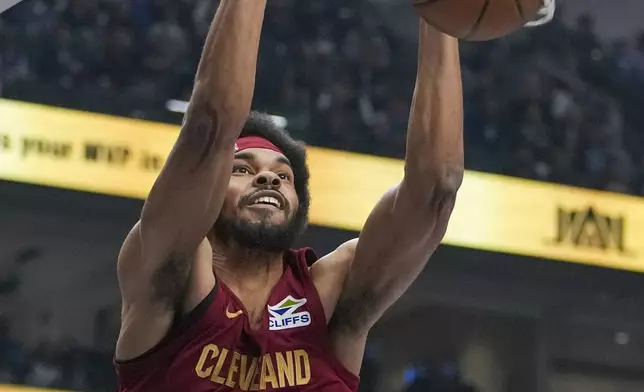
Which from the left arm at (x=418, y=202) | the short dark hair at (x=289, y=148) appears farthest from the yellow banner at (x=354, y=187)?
the left arm at (x=418, y=202)

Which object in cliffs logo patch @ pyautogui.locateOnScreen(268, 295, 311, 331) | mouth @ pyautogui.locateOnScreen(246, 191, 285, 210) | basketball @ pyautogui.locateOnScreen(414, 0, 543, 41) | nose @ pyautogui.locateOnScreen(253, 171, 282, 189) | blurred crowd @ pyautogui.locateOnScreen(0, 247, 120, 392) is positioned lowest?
blurred crowd @ pyautogui.locateOnScreen(0, 247, 120, 392)

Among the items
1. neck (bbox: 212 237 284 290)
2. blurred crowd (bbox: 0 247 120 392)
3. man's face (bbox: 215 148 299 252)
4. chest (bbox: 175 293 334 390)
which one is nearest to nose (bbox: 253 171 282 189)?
man's face (bbox: 215 148 299 252)

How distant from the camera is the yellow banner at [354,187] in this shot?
5.63 metres

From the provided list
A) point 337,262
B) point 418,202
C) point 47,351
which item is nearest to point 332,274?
point 337,262

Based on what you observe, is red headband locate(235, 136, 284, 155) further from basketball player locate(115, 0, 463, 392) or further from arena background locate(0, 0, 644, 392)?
arena background locate(0, 0, 644, 392)

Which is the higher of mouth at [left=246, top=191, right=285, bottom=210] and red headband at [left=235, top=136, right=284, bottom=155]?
red headband at [left=235, top=136, right=284, bottom=155]

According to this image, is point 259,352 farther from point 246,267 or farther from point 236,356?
point 246,267

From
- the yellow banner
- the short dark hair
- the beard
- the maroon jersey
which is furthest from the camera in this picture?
the yellow banner

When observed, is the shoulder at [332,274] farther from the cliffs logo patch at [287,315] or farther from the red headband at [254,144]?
the red headband at [254,144]

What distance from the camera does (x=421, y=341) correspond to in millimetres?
6570

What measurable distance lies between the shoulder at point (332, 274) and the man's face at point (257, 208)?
0.09 m

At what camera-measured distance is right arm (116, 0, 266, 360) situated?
176 centimetres

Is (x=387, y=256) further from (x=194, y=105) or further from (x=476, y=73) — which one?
(x=476, y=73)

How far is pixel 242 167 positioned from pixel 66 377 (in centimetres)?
380
